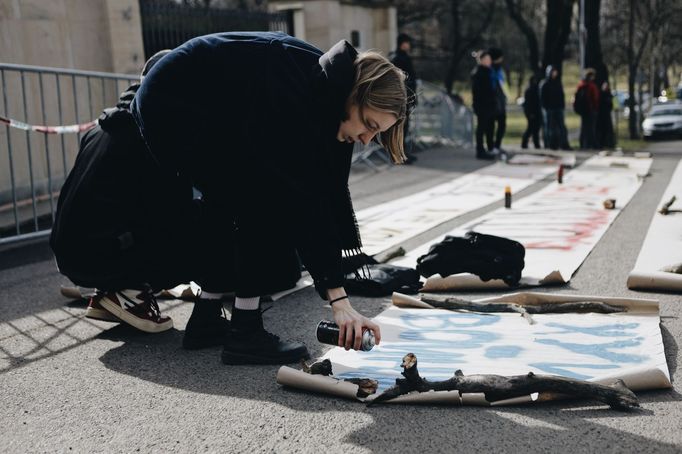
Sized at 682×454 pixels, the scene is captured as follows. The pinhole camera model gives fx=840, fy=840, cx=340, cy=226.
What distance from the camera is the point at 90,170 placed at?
14.2 ft

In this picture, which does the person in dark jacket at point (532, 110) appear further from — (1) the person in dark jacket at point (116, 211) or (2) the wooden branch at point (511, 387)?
(2) the wooden branch at point (511, 387)

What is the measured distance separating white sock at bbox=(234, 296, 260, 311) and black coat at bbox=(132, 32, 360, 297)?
12 cm

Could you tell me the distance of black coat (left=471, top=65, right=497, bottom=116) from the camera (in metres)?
15.2

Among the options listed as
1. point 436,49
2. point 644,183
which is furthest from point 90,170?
point 436,49

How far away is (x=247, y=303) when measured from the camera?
12.9 ft

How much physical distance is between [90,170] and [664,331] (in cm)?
301

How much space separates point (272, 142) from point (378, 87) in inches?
20.9

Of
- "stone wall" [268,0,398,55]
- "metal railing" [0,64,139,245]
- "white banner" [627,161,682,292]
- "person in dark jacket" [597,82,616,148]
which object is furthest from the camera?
"person in dark jacket" [597,82,616,148]

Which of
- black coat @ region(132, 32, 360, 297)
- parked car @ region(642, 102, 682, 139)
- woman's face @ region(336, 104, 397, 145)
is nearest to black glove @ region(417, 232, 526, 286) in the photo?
black coat @ region(132, 32, 360, 297)

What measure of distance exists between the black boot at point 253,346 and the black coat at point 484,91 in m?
12.0

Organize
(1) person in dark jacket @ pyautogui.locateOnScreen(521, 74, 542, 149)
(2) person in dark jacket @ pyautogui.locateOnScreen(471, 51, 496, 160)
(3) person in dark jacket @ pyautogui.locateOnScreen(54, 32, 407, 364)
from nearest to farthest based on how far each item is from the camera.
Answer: (3) person in dark jacket @ pyautogui.locateOnScreen(54, 32, 407, 364) < (2) person in dark jacket @ pyautogui.locateOnScreen(471, 51, 496, 160) < (1) person in dark jacket @ pyautogui.locateOnScreen(521, 74, 542, 149)

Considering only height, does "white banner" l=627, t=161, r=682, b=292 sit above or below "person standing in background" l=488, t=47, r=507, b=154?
below

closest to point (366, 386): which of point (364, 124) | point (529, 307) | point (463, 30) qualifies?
point (364, 124)

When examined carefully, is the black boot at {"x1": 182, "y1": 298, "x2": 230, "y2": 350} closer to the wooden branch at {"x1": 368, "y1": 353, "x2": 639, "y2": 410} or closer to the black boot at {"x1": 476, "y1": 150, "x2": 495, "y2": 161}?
the wooden branch at {"x1": 368, "y1": 353, "x2": 639, "y2": 410}
